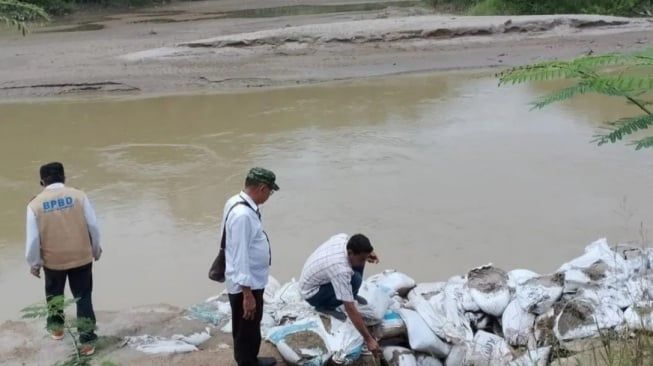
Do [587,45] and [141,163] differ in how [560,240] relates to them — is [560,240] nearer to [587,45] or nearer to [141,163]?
[141,163]

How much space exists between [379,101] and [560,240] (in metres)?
6.81

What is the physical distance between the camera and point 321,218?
8.04 metres

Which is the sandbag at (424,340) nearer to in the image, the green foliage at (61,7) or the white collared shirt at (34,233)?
the white collared shirt at (34,233)

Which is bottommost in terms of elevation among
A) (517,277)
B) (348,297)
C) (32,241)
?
(517,277)

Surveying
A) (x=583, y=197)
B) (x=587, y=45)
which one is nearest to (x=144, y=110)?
(x=583, y=197)

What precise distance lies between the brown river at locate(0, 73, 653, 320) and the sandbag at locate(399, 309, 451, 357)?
1834 mm

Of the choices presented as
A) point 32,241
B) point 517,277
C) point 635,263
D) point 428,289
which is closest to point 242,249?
point 32,241

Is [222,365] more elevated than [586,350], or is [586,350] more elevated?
[586,350]

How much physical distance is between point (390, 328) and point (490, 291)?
753 mm

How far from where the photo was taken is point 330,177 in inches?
370

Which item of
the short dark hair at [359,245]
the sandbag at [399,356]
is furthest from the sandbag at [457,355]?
the short dark hair at [359,245]

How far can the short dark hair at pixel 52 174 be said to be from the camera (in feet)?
15.7

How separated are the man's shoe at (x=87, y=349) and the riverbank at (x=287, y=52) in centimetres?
1041

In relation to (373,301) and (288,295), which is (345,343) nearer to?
(373,301)
